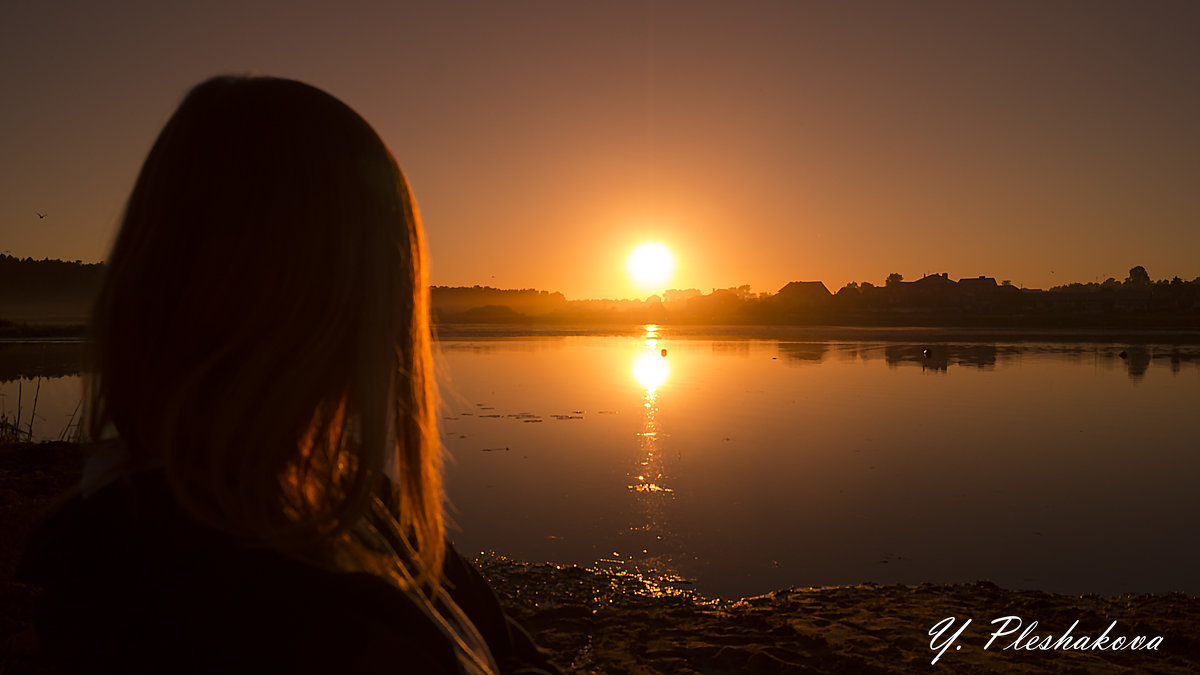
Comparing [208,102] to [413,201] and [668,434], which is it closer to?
[413,201]

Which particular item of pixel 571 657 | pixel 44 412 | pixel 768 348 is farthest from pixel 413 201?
pixel 768 348

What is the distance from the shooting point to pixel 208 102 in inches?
47.3

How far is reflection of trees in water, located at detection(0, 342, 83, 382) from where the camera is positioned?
81.7 ft

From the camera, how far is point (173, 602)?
0.94m

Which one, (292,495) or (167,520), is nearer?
(167,520)

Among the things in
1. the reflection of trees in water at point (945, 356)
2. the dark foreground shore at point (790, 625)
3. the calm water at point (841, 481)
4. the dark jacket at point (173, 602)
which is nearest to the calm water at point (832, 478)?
the calm water at point (841, 481)

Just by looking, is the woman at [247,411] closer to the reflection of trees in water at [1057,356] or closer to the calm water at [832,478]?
the calm water at [832,478]

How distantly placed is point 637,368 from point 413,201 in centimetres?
2956

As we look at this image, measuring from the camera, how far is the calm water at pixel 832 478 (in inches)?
312

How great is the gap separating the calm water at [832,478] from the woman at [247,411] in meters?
0.93

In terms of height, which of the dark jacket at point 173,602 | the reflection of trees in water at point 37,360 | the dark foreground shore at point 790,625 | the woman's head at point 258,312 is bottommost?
the dark foreground shore at point 790,625

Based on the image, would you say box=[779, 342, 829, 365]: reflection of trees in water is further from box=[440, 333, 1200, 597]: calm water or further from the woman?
the woman

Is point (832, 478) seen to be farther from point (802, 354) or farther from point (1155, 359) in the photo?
point (1155, 359)

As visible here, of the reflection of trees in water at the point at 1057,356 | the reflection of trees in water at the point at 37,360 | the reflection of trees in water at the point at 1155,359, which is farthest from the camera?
the reflection of trees in water at the point at 1057,356
